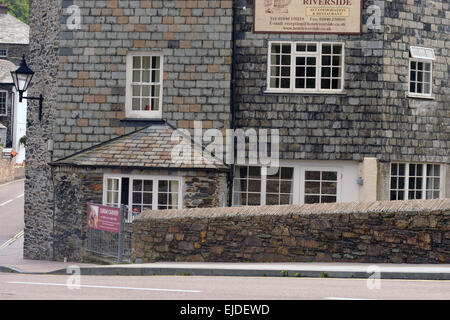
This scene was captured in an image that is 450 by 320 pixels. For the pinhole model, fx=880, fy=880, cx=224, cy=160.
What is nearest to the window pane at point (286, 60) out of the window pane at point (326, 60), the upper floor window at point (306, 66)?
the upper floor window at point (306, 66)

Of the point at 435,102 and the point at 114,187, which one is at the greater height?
the point at 435,102

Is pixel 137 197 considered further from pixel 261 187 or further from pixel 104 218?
pixel 261 187

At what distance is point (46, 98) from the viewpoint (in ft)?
79.6

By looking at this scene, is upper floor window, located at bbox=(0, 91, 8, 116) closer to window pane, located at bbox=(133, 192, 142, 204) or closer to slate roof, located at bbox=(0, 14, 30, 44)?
slate roof, located at bbox=(0, 14, 30, 44)

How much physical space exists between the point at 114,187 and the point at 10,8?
8192 cm

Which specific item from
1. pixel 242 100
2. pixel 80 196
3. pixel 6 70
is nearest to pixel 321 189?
pixel 242 100

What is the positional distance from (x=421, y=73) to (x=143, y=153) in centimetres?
753

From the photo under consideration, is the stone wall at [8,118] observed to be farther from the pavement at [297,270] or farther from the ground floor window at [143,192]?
the pavement at [297,270]

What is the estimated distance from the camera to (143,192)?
21969mm

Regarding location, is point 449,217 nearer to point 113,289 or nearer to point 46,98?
point 113,289

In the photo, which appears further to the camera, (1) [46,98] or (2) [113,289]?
(1) [46,98]

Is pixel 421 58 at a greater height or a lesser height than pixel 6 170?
greater
